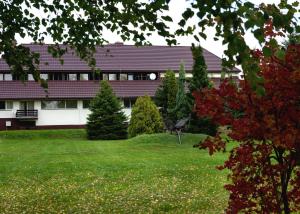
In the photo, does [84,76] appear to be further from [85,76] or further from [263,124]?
[263,124]

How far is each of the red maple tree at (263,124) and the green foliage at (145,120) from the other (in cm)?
2752

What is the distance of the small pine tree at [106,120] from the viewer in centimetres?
3681

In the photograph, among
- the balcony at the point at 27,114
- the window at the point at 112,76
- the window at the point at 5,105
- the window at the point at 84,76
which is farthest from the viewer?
the window at the point at 112,76

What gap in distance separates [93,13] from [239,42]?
5.66 metres

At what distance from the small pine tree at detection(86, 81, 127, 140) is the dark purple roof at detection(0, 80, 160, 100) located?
9809 mm

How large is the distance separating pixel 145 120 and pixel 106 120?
4.52 meters

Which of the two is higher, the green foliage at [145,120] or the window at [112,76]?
the window at [112,76]

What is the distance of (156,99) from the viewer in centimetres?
4178

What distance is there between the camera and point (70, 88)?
48.2m

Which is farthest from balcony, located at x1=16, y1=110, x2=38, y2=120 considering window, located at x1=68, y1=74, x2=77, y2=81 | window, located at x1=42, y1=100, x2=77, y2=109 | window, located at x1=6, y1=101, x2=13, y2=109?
window, located at x1=68, y1=74, x2=77, y2=81

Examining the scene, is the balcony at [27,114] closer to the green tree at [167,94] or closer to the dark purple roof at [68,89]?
the dark purple roof at [68,89]

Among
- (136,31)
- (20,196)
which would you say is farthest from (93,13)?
Answer: (20,196)

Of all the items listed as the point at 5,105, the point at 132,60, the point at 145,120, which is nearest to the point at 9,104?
the point at 5,105

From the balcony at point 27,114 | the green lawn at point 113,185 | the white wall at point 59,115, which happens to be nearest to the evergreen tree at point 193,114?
the green lawn at point 113,185
